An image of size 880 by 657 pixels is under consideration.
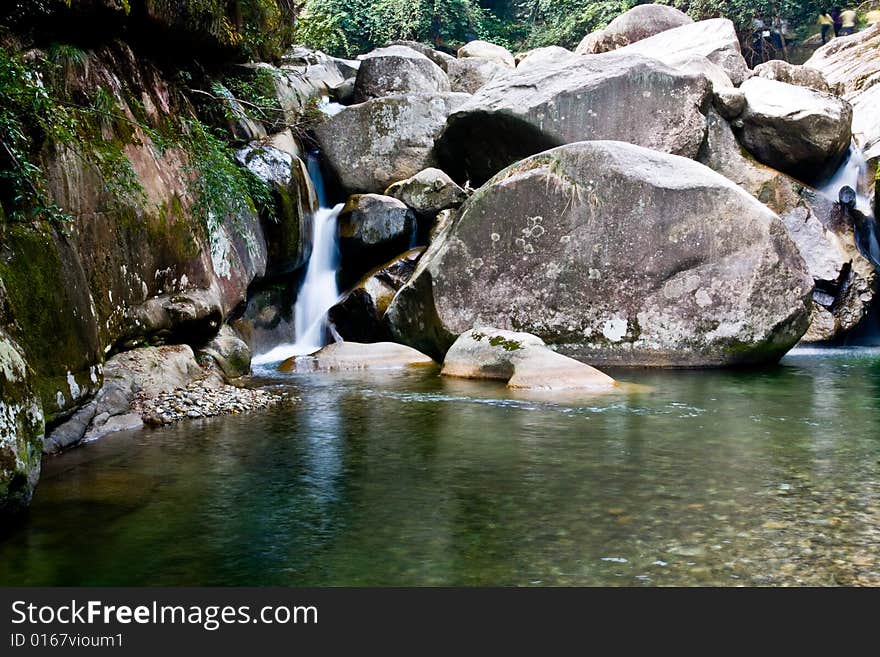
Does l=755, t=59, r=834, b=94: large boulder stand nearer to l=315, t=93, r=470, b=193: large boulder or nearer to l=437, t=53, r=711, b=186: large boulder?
l=437, t=53, r=711, b=186: large boulder

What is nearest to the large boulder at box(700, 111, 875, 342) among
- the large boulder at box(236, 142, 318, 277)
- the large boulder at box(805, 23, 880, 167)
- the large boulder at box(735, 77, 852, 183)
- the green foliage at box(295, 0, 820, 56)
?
the large boulder at box(735, 77, 852, 183)

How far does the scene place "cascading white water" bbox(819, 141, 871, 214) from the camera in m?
16.3

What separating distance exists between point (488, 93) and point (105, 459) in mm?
11273

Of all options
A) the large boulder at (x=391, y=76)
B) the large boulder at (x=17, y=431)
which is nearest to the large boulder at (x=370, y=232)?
the large boulder at (x=391, y=76)

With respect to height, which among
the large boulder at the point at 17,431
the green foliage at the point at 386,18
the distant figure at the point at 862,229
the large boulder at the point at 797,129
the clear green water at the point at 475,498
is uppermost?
the green foliage at the point at 386,18

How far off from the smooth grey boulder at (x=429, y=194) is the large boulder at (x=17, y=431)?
10879mm

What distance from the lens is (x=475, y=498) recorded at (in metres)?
5.77

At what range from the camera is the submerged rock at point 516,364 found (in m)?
10.4

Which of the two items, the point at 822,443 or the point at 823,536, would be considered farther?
the point at 822,443

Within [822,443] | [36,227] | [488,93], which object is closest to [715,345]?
[822,443]

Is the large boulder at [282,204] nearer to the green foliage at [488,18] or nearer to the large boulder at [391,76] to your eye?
the large boulder at [391,76]

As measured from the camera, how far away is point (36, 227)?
265 inches

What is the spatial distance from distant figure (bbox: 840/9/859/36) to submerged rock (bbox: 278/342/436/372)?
23281mm

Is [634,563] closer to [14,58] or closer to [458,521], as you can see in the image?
[458,521]
